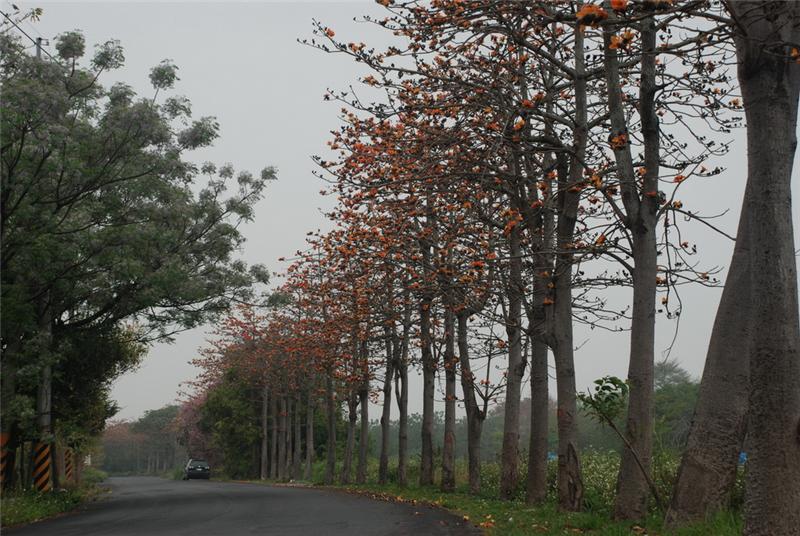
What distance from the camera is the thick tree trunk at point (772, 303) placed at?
5.98 meters

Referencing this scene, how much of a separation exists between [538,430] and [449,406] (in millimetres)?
7749

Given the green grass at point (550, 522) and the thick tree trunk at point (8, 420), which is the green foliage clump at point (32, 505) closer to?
the thick tree trunk at point (8, 420)

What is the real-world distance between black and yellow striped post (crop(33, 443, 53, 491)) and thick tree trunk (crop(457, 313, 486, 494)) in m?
12.0

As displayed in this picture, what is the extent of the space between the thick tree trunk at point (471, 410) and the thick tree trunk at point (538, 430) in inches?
198

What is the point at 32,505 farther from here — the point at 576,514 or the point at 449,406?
the point at 576,514

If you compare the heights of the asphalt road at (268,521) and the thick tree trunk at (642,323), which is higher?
the thick tree trunk at (642,323)

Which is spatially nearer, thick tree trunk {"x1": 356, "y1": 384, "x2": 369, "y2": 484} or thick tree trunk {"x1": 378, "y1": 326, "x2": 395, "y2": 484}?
thick tree trunk {"x1": 378, "y1": 326, "x2": 395, "y2": 484}

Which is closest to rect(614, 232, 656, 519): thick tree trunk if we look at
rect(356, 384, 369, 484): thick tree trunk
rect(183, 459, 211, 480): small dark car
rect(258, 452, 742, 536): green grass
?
rect(258, 452, 742, 536): green grass

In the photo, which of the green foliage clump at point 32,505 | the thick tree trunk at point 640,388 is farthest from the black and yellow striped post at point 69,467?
the thick tree trunk at point 640,388

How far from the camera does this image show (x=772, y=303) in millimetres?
6016

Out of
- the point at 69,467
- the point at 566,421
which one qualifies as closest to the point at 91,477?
the point at 69,467

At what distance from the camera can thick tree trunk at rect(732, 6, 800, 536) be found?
19.6 feet

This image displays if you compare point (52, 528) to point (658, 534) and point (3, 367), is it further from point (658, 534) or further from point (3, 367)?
point (658, 534)

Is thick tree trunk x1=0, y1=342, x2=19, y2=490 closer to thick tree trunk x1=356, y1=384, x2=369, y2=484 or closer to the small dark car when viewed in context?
thick tree trunk x1=356, y1=384, x2=369, y2=484
